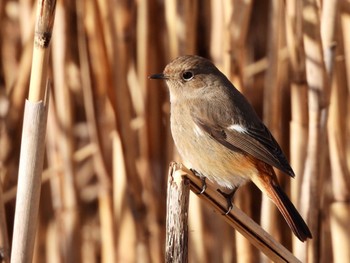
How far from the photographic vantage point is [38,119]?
5.94ft

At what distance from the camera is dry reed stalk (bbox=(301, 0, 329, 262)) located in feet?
7.48

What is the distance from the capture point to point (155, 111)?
298cm

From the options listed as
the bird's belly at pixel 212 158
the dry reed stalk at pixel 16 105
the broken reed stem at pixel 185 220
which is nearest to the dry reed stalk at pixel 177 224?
the broken reed stem at pixel 185 220

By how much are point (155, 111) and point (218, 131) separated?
0.48 metres

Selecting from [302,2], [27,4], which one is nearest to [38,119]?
[302,2]

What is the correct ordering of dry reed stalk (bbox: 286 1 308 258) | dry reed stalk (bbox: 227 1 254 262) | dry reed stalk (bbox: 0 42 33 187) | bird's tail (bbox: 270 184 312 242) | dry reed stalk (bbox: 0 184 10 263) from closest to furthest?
1. dry reed stalk (bbox: 0 184 10 263)
2. bird's tail (bbox: 270 184 312 242)
3. dry reed stalk (bbox: 286 1 308 258)
4. dry reed stalk (bbox: 227 1 254 262)
5. dry reed stalk (bbox: 0 42 33 187)

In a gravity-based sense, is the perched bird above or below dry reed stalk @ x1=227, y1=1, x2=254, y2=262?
below

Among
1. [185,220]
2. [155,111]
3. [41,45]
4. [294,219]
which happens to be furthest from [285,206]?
[41,45]

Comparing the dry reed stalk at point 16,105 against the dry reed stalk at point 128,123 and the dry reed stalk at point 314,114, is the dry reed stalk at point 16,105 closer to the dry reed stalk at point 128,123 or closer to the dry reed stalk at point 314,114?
the dry reed stalk at point 128,123

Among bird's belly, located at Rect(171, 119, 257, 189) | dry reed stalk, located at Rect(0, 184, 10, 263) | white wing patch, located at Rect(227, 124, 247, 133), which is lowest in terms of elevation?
dry reed stalk, located at Rect(0, 184, 10, 263)

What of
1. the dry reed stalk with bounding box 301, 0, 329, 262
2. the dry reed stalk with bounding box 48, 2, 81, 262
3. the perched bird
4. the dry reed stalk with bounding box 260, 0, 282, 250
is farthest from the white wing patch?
the dry reed stalk with bounding box 48, 2, 81, 262

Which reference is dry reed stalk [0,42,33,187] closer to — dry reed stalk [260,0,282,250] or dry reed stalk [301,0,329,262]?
dry reed stalk [260,0,282,250]

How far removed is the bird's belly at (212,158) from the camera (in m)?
2.51

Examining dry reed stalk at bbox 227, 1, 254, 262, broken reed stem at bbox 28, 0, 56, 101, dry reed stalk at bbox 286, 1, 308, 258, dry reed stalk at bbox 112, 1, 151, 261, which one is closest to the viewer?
broken reed stem at bbox 28, 0, 56, 101
